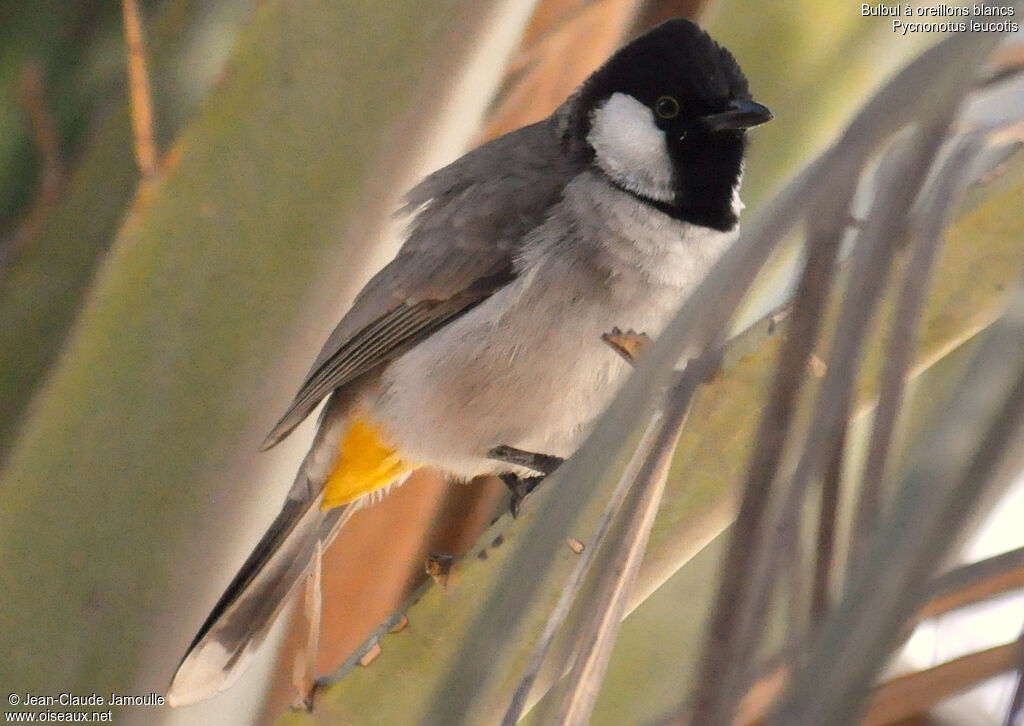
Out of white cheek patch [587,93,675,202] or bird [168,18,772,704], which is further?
→ white cheek patch [587,93,675,202]

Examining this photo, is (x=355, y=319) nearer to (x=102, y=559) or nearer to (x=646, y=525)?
(x=102, y=559)

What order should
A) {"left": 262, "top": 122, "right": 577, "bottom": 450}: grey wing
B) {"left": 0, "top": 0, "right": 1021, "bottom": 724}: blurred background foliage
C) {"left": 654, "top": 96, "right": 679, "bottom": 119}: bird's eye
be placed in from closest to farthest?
{"left": 0, "top": 0, "right": 1021, "bottom": 724}: blurred background foliage, {"left": 262, "top": 122, "right": 577, "bottom": 450}: grey wing, {"left": 654, "top": 96, "right": 679, "bottom": 119}: bird's eye

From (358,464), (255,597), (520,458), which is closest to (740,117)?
(520,458)

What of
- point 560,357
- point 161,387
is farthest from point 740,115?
point 161,387

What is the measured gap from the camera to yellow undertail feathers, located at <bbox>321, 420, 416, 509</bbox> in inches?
65.9

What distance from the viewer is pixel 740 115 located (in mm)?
1536

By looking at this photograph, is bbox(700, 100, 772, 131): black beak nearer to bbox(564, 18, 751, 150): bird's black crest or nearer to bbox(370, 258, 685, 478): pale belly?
bbox(564, 18, 751, 150): bird's black crest

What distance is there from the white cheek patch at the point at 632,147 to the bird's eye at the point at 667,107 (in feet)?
0.06

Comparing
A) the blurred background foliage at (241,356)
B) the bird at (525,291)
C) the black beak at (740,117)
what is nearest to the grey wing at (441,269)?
the bird at (525,291)

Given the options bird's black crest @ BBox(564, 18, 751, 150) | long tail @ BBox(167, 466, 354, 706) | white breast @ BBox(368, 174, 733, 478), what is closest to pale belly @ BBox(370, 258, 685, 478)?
white breast @ BBox(368, 174, 733, 478)

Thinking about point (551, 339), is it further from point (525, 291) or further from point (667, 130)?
point (667, 130)

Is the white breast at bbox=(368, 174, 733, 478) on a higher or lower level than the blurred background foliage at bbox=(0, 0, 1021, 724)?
lower

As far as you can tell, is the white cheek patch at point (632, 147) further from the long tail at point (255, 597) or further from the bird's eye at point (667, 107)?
the long tail at point (255, 597)

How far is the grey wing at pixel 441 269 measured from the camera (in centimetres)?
161
